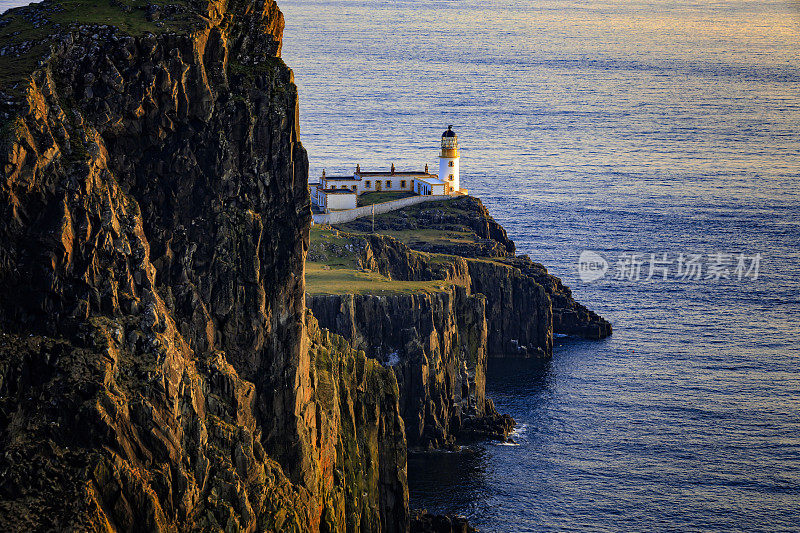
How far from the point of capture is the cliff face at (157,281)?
229 ft

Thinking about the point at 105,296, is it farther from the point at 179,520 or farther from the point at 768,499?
the point at 768,499

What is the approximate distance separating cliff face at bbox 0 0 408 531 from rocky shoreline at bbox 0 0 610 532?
12 cm

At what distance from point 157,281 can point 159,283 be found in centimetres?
17

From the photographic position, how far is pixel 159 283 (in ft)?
263

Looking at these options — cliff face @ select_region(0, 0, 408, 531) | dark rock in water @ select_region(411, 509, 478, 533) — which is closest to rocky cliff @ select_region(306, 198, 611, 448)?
dark rock in water @ select_region(411, 509, 478, 533)

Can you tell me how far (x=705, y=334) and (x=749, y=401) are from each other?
85.7 ft

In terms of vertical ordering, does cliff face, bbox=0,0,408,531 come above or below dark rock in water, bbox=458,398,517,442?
above

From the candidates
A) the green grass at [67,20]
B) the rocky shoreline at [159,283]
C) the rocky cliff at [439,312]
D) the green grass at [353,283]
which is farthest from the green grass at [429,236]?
the green grass at [67,20]

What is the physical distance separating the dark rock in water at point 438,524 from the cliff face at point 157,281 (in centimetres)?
2265

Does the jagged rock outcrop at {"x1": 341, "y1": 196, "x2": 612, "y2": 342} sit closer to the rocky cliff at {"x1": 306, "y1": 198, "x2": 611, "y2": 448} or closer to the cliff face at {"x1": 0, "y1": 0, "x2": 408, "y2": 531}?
the rocky cliff at {"x1": 306, "y1": 198, "x2": 611, "y2": 448}

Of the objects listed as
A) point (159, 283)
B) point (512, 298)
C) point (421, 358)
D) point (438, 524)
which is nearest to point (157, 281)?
point (159, 283)

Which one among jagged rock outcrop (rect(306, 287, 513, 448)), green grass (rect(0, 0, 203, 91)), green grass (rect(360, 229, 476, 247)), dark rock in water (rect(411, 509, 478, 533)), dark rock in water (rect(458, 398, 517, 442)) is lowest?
dark rock in water (rect(411, 509, 478, 533))

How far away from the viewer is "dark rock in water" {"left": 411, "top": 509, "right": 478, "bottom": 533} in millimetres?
115312

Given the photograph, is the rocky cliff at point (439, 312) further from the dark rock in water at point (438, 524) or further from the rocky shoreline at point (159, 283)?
the rocky shoreline at point (159, 283)
